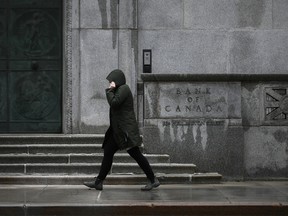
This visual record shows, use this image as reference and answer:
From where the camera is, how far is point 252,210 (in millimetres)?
8594

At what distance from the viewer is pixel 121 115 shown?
9625 mm

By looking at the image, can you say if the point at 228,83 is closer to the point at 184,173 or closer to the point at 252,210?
the point at 184,173

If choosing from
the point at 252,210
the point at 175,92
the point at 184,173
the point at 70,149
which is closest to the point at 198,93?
the point at 175,92

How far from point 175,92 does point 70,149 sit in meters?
2.40

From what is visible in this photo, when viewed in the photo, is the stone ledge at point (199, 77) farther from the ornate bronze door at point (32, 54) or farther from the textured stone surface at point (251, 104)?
the ornate bronze door at point (32, 54)

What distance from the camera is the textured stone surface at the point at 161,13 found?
41.6 ft

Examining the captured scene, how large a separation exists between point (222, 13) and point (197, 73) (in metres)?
1.54

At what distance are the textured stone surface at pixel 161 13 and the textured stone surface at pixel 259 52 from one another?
129cm

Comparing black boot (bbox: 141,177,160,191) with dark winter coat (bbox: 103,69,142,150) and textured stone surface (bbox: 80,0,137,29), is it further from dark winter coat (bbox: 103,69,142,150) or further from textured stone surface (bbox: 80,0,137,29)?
textured stone surface (bbox: 80,0,137,29)

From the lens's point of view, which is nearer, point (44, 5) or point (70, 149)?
point (70, 149)

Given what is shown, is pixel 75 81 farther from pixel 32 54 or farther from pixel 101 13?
pixel 101 13

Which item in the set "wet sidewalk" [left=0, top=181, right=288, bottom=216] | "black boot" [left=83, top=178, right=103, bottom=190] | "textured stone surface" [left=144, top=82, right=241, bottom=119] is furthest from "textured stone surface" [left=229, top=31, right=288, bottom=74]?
"black boot" [left=83, top=178, right=103, bottom=190]

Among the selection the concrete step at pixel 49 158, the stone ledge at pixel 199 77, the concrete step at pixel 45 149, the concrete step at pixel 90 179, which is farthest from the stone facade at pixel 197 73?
the concrete step at pixel 49 158

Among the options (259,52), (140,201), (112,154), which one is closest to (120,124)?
(112,154)
